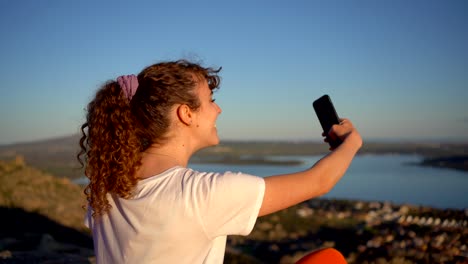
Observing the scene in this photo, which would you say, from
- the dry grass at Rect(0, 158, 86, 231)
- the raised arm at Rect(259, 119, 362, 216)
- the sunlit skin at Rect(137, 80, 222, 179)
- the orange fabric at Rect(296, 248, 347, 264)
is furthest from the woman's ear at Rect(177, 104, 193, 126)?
the dry grass at Rect(0, 158, 86, 231)

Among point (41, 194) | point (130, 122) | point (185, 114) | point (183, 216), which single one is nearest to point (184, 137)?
point (185, 114)

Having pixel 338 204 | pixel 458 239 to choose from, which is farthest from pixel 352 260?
pixel 338 204

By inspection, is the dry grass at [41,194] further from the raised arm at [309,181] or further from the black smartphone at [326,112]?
the raised arm at [309,181]

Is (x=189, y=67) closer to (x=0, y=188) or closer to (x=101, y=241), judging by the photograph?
(x=101, y=241)

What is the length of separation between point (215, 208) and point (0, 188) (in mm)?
9539

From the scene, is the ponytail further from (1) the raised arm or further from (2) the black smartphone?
(2) the black smartphone

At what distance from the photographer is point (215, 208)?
1.75m

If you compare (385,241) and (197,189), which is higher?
(197,189)

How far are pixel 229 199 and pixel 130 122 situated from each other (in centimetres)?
70

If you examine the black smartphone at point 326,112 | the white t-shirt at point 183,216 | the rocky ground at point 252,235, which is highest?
the black smartphone at point 326,112

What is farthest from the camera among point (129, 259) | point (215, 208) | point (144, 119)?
point (144, 119)

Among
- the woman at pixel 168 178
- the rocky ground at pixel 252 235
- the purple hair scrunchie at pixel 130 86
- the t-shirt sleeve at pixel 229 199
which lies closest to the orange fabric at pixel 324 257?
the woman at pixel 168 178

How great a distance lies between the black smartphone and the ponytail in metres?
0.93

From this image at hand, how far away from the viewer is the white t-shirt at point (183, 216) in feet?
5.73
